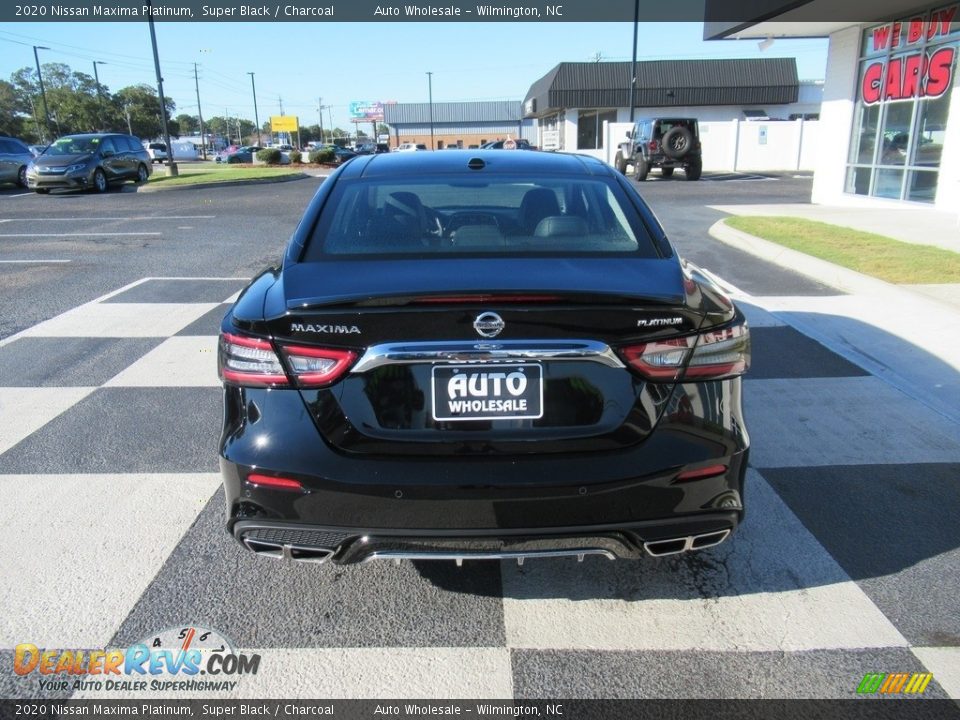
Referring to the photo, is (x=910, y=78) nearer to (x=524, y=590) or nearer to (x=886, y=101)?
(x=886, y=101)

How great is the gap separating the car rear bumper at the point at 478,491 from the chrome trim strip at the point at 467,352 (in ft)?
0.96

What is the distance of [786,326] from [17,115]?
101 meters

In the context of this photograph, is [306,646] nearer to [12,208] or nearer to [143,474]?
[143,474]

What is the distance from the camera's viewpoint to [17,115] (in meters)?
84.7

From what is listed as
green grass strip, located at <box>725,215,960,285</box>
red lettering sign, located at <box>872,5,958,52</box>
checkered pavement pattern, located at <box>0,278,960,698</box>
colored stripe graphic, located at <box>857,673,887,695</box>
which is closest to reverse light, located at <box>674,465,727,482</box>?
checkered pavement pattern, located at <box>0,278,960,698</box>

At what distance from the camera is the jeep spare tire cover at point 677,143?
80.6 feet

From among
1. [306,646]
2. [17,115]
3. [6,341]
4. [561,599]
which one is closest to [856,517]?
[561,599]

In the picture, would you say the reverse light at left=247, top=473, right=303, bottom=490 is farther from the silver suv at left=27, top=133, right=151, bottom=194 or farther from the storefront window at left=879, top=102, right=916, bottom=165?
the silver suv at left=27, top=133, right=151, bottom=194

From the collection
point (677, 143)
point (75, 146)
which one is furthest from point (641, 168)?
point (75, 146)

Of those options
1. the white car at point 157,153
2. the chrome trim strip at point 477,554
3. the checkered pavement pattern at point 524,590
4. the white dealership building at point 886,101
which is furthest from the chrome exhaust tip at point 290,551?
the white car at point 157,153

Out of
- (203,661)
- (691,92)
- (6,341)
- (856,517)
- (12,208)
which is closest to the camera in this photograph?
(203,661)

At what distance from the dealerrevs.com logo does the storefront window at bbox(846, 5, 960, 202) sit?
15.6 metres

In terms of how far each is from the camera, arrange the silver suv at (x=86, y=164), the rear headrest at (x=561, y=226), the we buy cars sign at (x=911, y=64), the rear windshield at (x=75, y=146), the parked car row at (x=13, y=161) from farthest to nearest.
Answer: the parked car row at (x=13, y=161)
the rear windshield at (x=75, y=146)
the silver suv at (x=86, y=164)
the we buy cars sign at (x=911, y=64)
the rear headrest at (x=561, y=226)

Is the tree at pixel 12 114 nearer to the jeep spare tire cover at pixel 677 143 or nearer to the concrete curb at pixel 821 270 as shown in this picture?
the jeep spare tire cover at pixel 677 143
